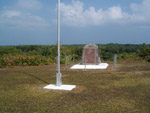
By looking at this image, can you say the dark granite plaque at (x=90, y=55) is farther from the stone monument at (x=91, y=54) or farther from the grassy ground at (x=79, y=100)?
the grassy ground at (x=79, y=100)

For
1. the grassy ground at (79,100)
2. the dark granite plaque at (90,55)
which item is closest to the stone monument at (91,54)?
the dark granite plaque at (90,55)

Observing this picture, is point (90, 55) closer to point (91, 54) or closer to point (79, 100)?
point (91, 54)

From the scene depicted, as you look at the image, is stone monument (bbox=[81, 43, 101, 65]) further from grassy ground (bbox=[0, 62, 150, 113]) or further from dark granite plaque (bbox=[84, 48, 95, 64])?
grassy ground (bbox=[0, 62, 150, 113])

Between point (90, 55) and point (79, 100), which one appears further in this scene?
point (90, 55)

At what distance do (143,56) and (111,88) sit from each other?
1412 centimetres

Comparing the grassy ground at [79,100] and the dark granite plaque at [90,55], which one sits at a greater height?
the dark granite plaque at [90,55]

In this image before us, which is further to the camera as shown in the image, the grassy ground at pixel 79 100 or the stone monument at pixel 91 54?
the stone monument at pixel 91 54

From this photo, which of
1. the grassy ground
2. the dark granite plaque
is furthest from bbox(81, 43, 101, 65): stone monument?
the grassy ground

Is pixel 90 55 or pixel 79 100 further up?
pixel 90 55

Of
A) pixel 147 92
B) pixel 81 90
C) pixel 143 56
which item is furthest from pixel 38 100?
pixel 143 56

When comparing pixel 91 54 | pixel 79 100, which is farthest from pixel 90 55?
pixel 79 100

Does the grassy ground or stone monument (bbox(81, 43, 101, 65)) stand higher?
stone monument (bbox(81, 43, 101, 65))

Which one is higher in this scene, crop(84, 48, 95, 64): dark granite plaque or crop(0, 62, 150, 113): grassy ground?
crop(84, 48, 95, 64): dark granite plaque

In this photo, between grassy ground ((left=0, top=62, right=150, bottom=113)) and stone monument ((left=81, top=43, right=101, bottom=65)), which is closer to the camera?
grassy ground ((left=0, top=62, right=150, bottom=113))
